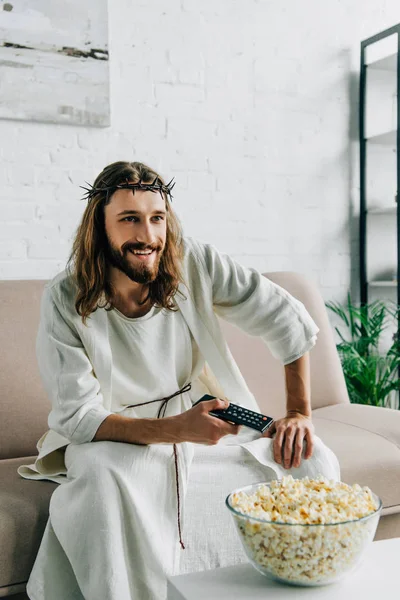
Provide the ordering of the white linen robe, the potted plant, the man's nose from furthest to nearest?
the potted plant
the man's nose
the white linen robe

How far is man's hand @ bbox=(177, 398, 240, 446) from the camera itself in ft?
4.80

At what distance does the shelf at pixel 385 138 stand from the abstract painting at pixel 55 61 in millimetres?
1167

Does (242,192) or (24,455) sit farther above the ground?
(242,192)

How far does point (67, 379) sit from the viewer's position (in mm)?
1623

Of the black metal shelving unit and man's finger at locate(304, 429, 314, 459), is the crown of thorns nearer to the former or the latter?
man's finger at locate(304, 429, 314, 459)

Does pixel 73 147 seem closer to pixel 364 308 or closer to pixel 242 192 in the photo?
pixel 242 192

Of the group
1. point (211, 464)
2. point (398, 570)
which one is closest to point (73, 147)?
point (211, 464)

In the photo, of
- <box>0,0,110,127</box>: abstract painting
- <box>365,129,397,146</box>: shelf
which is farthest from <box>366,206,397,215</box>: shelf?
<box>0,0,110,127</box>: abstract painting

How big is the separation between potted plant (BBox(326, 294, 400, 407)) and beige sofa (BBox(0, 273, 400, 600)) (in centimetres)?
43

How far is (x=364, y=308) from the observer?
2945 millimetres

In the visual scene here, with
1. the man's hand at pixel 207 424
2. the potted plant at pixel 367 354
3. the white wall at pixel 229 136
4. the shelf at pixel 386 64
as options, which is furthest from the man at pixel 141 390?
the shelf at pixel 386 64

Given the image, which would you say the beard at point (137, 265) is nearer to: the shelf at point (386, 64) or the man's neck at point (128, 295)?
the man's neck at point (128, 295)

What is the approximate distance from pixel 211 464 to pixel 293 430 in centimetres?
20

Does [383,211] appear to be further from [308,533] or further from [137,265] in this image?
[308,533]
